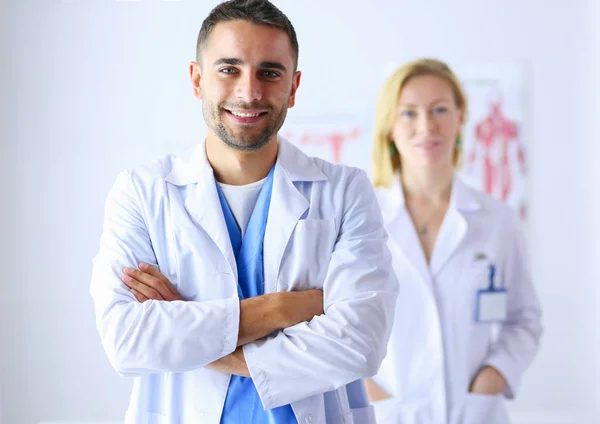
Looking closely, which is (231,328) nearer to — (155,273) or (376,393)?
(155,273)

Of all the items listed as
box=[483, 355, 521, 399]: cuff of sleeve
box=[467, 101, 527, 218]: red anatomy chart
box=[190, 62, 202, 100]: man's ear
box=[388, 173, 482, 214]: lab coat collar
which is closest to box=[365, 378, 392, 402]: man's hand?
box=[483, 355, 521, 399]: cuff of sleeve

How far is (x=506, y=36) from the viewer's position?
397 centimetres

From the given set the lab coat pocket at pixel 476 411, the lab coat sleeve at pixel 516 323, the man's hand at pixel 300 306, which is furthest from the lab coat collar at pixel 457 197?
the man's hand at pixel 300 306

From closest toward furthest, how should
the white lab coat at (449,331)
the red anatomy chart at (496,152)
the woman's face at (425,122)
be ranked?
the white lab coat at (449,331)
the woman's face at (425,122)
the red anatomy chart at (496,152)

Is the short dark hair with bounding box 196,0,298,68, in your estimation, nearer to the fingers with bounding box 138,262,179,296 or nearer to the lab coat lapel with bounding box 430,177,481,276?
the fingers with bounding box 138,262,179,296

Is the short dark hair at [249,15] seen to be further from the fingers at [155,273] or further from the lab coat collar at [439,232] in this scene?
the lab coat collar at [439,232]

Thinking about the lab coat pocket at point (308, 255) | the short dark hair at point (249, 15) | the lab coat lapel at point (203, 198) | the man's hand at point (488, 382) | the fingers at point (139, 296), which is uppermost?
the short dark hair at point (249, 15)

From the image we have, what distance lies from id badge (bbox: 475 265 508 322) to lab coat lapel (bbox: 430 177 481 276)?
168mm

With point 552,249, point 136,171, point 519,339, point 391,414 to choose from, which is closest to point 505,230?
point 519,339

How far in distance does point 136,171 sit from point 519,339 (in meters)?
1.44

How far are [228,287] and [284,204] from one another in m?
0.23

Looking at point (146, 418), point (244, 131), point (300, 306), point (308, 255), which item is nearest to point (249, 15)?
point (244, 131)

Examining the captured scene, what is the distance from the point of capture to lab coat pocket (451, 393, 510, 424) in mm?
2436

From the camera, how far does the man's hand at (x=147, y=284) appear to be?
1571 millimetres
